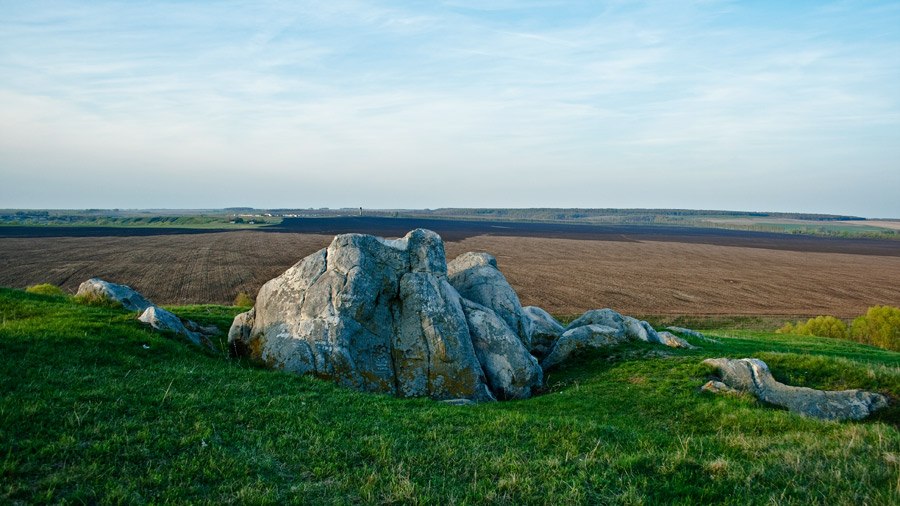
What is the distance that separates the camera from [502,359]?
73.0 feet

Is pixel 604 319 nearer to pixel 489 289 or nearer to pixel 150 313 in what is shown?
pixel 489 289

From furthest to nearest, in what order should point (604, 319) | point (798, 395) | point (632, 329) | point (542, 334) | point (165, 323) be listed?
1. point (604, 319)
2. point (542, 334)
3. point (632, 329)
4. point (165, 323)
5. point (798, 395)

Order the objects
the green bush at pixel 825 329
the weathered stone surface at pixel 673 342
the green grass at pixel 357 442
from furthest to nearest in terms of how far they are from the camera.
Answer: the green bush at pixel 825 329 < the weathered stone surface at pixel 673 342 < the green grass at pixel 357 442

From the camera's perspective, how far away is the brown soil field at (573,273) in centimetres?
6247

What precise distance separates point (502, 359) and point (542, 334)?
7.39 m

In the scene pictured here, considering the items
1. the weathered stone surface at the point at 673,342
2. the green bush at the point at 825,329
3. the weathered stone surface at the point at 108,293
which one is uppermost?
the weathered stone surface at the point at 108,293

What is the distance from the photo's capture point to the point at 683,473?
30.9 ft

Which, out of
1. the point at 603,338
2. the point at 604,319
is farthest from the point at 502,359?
the point at 604,319

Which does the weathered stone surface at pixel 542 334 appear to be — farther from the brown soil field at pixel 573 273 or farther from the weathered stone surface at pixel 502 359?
the brown soil field at pixel 573 273

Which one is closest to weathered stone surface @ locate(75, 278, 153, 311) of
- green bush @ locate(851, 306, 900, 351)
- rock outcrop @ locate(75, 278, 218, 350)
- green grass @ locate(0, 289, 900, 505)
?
rock outcrop @ locate(75, 278, 218, 350)

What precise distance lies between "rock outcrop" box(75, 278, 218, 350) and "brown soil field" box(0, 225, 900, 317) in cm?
3205

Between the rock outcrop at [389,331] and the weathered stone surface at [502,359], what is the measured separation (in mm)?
45

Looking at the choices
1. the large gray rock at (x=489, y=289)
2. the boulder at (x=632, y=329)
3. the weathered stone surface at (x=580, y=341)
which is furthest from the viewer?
the boulder at (x=632, y=329)

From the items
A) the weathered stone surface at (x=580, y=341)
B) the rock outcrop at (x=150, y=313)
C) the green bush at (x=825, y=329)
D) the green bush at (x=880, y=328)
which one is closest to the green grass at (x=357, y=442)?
the rock outcrop at (x=150, y=313)
